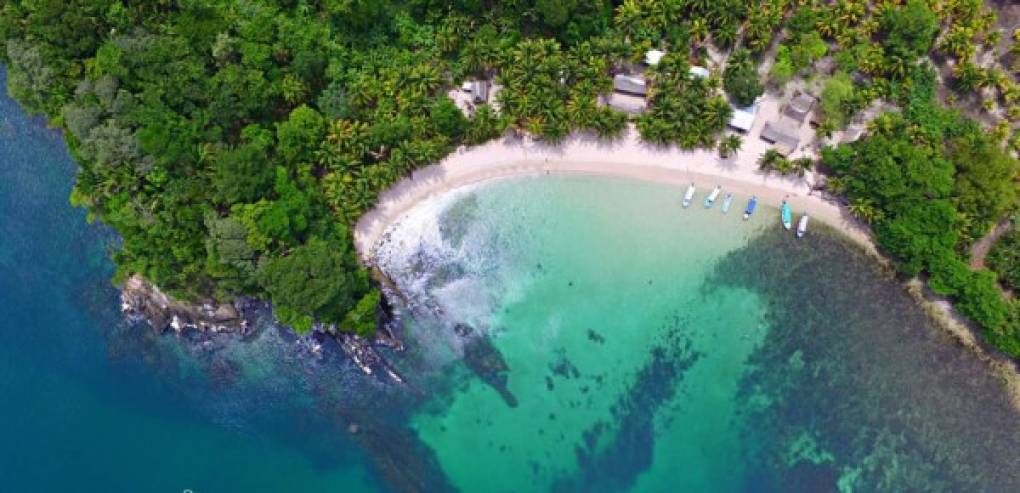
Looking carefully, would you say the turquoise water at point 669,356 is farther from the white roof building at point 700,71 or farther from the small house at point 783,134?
the white roof building at point 700,71

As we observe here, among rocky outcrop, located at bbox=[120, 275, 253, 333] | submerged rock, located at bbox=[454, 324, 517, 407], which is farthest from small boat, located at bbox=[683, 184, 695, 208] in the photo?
rocky outcrop, located at bbox=[120, 275, 253, 333]

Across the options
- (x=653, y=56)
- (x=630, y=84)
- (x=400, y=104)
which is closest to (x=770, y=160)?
(x=653, y=56)

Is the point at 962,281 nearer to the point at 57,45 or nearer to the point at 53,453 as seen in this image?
the point at 57,45

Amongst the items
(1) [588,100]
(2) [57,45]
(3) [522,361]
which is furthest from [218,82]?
(3) [522,361]

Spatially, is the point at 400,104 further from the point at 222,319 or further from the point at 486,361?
the point at 222,319

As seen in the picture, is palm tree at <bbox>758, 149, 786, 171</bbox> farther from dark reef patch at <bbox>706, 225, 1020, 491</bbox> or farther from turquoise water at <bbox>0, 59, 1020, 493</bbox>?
dark reef patch at <bbox>706, 225, 1020, 491</bbox>

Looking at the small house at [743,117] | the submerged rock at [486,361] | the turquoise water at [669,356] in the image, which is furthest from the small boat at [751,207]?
the submerged rock at [486,361]
